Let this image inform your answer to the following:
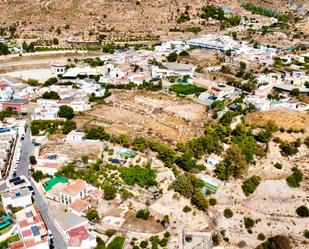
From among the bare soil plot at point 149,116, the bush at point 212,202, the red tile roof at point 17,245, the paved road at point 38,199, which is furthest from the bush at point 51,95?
the red tile roof at point 17,245

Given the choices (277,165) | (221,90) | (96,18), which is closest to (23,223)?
(277,165)

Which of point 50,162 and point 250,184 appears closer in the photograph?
point 250,184

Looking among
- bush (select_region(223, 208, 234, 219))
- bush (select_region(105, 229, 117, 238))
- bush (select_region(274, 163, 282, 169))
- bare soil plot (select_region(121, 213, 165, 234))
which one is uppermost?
bush (select_region(105, 229, 117, 238))

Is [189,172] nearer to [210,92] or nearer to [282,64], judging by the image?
[210,92]

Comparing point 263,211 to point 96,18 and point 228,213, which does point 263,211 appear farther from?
point 96,18

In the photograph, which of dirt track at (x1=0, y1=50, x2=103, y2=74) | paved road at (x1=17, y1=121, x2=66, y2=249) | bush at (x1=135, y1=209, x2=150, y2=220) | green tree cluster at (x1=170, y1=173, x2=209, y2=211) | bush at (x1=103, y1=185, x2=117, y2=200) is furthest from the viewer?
dirt track at (x1=0, y1=50, x2=103, y2=74)

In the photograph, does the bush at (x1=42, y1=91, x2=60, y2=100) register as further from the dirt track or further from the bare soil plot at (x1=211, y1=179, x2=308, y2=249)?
the bare soil plot at (x1=211, y1=179, x2=308, y2=249)

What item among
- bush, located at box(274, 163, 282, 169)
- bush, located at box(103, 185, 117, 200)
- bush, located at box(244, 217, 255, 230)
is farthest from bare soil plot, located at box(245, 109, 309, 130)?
bush, located at box(103, 185, 117, 200)

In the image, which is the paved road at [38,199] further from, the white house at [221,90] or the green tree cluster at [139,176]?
the white house at [221,90]
